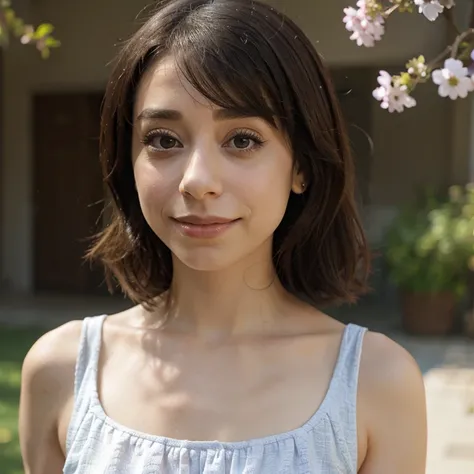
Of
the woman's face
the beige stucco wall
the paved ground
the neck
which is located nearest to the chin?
the woman's face

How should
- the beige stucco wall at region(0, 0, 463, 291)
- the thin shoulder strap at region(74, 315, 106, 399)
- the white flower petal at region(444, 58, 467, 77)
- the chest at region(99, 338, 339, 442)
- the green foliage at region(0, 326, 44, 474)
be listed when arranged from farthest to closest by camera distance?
the beige stucco wall at region(0, 0, 463, 291) < the green foliage at region(0, 326, 44, 474) < the thin shoulder strap at region(74, 315, 106, 399) < the chest at region(99, 338, 339, 442) < the white flower petal at region(444, 58, 467, 77)

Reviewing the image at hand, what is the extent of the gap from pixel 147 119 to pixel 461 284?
5309 mm

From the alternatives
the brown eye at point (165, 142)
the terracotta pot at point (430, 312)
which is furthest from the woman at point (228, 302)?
the terracotta pot at point (430, 312)

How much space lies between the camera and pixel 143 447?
4.38 feet

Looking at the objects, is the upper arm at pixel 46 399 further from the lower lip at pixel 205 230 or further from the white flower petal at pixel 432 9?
the white flower petal at pixel 432 9

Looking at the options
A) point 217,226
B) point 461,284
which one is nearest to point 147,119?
point 217,226

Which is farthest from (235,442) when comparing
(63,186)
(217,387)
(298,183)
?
(63,186)

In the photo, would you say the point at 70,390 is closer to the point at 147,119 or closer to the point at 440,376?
the point at 147,119

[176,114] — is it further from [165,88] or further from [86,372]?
[86,372]

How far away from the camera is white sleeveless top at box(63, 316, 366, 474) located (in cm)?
129

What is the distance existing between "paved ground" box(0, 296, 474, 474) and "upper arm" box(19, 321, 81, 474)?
153 cm

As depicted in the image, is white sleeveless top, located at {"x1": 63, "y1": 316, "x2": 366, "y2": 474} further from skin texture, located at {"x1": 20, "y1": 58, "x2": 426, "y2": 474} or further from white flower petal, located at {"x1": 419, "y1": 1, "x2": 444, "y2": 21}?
white flower petal, located at {"x1": 419, "y1": 1, "x2": 444, "y2": 21}

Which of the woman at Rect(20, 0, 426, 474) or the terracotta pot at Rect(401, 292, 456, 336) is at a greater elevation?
the woman at Rect(20, 0, 426, 474)

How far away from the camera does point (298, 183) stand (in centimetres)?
144
